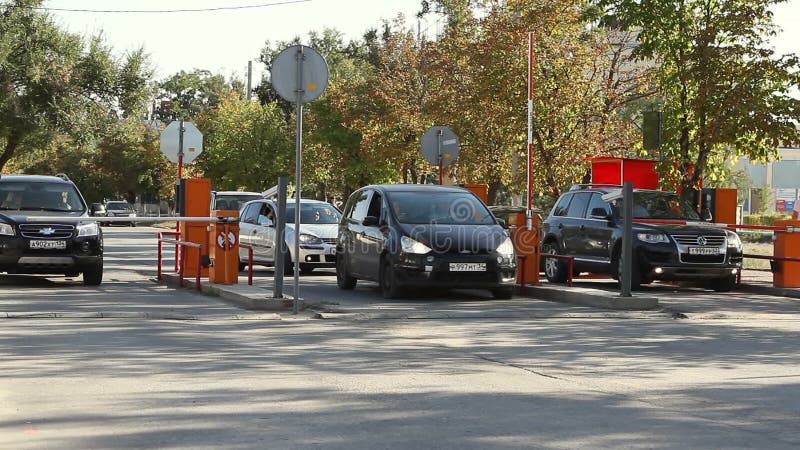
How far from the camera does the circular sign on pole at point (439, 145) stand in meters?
23.0

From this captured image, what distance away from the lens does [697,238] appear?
63.1 feet

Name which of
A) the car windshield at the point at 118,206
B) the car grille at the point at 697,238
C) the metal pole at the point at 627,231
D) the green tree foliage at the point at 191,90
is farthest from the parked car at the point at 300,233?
the green tree foliage at the point at 191,90

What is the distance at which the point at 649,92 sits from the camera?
36875mm

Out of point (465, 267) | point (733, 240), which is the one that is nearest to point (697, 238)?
point (733, 240)

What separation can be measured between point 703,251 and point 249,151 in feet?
156

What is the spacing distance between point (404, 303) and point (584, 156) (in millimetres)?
16305

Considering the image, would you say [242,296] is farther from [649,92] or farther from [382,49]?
[382,49]

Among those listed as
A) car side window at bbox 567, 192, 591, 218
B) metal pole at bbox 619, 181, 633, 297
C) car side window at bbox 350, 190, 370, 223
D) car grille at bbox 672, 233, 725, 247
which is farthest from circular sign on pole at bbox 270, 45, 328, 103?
car side window at bbox 567, 192, 591, 218

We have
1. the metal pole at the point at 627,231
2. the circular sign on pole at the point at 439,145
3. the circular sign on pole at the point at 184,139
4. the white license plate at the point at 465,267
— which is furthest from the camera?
the circular sign on pole at the point at 184,139

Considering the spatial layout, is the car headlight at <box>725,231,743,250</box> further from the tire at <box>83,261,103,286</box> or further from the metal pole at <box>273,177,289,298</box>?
the tire at <box>83,261,103,286</box>

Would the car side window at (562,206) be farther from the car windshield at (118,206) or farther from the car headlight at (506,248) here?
the car windshield at (118,206)

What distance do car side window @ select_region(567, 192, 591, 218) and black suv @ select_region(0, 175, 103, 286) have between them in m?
8.04

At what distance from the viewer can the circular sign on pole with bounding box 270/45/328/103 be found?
48.6 feet

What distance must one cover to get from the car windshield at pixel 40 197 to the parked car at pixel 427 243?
4640 mm
